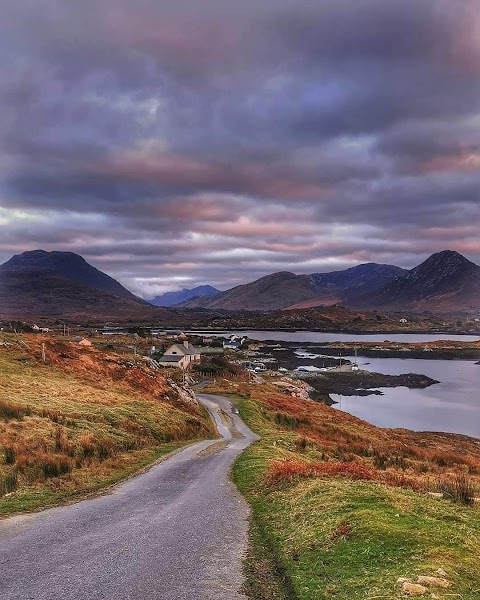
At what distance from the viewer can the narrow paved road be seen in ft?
29.2

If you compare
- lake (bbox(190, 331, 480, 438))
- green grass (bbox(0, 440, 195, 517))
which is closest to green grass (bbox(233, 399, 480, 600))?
green grass (bbox(0, 440, 195, 517))

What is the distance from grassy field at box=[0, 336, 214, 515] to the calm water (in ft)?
142

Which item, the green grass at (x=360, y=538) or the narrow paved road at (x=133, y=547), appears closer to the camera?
the green grass at (x=360, y=538)

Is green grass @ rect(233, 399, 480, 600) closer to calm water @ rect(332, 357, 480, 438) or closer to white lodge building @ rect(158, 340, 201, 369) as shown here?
calm water @ rect(332, 357, 480, 438)

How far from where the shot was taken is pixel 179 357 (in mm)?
110250

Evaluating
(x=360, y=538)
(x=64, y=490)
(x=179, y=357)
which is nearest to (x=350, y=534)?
(x=360, y=538)

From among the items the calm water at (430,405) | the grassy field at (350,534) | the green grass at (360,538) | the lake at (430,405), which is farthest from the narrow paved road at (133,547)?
the calm water at (430,405)

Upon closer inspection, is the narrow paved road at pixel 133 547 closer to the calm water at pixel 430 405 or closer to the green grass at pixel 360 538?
the green grass at pixel 360 538

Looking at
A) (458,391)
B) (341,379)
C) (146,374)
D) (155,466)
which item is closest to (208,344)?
(341,379)

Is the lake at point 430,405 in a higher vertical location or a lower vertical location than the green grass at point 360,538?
lower

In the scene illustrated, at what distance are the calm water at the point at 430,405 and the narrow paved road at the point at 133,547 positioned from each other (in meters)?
65.6

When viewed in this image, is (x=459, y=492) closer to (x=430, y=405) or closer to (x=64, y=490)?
(x=64, y=490)

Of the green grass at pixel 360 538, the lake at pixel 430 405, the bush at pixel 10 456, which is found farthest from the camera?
the lake at pixel 430 405

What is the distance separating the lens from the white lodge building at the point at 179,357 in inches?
4237
